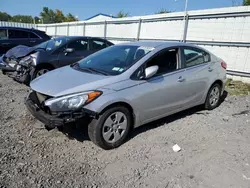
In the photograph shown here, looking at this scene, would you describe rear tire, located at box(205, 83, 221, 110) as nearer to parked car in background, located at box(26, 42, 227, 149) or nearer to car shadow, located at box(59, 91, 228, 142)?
car shadow, located at box(59, 91, 228, 142)

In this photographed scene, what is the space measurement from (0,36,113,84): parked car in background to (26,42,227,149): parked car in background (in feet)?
8.11

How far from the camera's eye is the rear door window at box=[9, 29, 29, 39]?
10134mm

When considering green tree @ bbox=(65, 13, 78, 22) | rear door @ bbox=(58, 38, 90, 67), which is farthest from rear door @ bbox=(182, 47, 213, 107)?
green tree @ bbox=(65, 13, 78, 22)

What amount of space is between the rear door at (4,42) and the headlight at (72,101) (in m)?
7.66

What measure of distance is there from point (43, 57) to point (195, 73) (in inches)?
165

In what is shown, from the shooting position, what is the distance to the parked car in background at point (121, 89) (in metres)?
3.31

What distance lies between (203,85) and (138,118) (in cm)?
183

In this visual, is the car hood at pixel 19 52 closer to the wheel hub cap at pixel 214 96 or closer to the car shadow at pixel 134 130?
the car shadow at pixel 134 130

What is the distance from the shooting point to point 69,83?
3.57 metres

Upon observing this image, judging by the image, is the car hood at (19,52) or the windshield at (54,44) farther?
the windshield at (54,44)

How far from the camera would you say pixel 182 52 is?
4539mm

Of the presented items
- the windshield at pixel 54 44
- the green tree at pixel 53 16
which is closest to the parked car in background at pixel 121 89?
the windshield at pixel 54 44

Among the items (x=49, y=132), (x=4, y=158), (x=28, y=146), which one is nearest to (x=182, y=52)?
(x=49, y=132)

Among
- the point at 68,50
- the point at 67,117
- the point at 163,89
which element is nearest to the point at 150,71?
the point at 163,89
